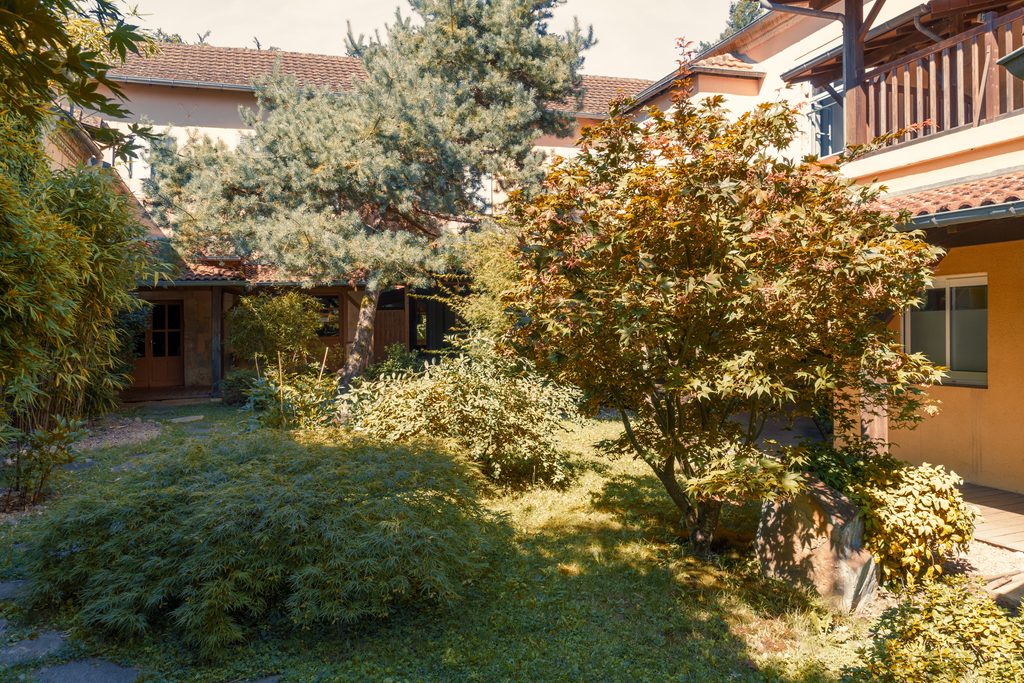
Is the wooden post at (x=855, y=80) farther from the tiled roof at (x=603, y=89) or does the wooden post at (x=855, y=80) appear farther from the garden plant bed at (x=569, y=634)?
the tiled roof at (x=603, y=89)

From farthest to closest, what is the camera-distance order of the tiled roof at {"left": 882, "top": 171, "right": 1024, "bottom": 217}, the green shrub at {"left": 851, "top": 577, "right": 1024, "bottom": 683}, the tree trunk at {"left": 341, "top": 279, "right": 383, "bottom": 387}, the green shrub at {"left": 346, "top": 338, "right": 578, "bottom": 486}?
the tree trunk at {"left": 341, "top": 279, "right": 383, "bottom": 387}
the green shrub at {"left": 346, "top": 338, "right": 578, "bottom": 486}
the tiled roof at {"left": 882, "top": 171, "right": 1024, "bottom": 217}
the green shrub at {"left": 851, "top": 577, "right": 1024, "bottom": 683}

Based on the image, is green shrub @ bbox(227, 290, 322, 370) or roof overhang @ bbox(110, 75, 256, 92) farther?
roof overhang @ bbox(110, 75, 256, 92)

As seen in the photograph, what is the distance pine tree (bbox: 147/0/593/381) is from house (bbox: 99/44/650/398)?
324 cm

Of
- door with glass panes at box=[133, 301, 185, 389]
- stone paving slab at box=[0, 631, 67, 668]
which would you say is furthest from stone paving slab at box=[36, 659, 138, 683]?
door with glass panes at box=[133, 301, 185, 389]

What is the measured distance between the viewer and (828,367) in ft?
14.2

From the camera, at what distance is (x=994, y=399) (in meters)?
6.99

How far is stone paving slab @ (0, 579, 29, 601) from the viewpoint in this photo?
423 cm

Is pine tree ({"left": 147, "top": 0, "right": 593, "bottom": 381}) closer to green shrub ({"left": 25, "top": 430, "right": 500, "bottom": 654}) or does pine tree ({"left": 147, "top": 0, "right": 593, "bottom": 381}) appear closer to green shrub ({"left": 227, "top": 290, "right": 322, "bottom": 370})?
green shrub ({"left": 227, "top": 290, "right": 322, "bottom": 370})

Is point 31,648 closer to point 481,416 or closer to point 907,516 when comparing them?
point 481,416

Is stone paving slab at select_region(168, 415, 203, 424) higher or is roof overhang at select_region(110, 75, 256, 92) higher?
roof overhang at select_region(110, 75, 256, 92)

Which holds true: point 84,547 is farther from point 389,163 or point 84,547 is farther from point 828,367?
point 389,163

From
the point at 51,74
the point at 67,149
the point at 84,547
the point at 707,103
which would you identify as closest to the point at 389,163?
the point at 67,149

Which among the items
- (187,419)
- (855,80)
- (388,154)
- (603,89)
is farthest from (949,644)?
→ (603,89)

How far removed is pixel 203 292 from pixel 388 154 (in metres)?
8.98
